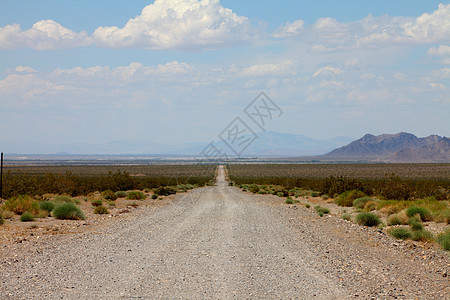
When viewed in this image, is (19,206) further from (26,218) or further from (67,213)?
(67,213)

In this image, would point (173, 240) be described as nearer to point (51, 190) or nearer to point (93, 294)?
point (93, 294)

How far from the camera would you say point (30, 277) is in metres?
8.67

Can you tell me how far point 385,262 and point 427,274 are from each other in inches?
52.4

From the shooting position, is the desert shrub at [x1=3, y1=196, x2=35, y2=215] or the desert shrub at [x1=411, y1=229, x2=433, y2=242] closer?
the desert shrub at [x1=411, y1=229, x2=433, y2=242]

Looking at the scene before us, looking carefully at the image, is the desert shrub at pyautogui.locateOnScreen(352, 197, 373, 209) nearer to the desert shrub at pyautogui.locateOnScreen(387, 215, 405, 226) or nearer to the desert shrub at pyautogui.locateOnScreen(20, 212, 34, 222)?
the desert shrub at pyautogui.locateOnScreen(387, 215, 405, 226)

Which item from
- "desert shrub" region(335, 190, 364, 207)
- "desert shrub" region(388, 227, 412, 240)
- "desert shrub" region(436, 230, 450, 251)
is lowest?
"desert shrub" region(335, 190, 364, 207)

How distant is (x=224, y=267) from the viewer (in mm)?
9648

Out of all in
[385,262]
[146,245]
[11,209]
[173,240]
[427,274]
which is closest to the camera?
[427,274]

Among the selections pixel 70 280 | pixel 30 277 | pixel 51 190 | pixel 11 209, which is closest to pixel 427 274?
pixel 70 280

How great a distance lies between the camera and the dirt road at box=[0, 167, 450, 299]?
308 inches

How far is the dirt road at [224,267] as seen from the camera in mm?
7812

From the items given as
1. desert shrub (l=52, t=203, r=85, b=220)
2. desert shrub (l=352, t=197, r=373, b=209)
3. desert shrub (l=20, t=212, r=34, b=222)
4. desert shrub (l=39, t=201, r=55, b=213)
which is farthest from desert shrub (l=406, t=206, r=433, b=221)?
desert shrub (l=39, t=201, r=55, b=213)

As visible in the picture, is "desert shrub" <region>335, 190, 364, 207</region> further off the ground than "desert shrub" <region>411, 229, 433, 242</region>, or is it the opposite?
"desert shrub" <region>411, 229, 433, 242</region>

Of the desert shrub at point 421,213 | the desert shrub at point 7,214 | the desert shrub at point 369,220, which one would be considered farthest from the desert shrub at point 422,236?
the desert shrub at point 7,214
